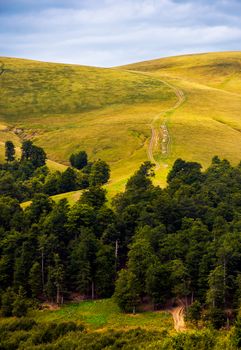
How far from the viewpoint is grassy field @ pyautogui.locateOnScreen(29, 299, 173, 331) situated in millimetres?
72562

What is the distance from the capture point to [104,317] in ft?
248

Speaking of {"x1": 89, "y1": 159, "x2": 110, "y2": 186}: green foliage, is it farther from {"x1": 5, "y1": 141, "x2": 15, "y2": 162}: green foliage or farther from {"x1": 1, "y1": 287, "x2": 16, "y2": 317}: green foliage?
{"x1": 1, "y1": 287, "x2": 16, "y2": 317}: green foliage

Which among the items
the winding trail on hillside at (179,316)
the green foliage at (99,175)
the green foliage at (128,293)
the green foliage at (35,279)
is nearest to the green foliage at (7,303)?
the green foliage at (35,279)

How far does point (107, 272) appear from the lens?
84375mm

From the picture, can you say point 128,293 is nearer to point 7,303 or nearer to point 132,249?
point 132,249

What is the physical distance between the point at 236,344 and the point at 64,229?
4731cm

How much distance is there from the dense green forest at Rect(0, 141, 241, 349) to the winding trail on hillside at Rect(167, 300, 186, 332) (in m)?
1.55

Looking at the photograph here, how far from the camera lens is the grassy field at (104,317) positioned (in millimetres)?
72562

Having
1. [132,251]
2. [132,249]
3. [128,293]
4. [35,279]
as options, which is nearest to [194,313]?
[128,293]

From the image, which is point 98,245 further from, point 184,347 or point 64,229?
point 184,347

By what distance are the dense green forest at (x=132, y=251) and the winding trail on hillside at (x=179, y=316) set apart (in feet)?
5.08

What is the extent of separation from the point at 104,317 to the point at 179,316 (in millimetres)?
12070

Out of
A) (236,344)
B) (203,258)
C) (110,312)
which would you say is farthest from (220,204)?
(236,344)

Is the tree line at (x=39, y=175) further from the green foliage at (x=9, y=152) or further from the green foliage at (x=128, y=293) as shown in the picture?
the green foliage at (x=128, y=293)
